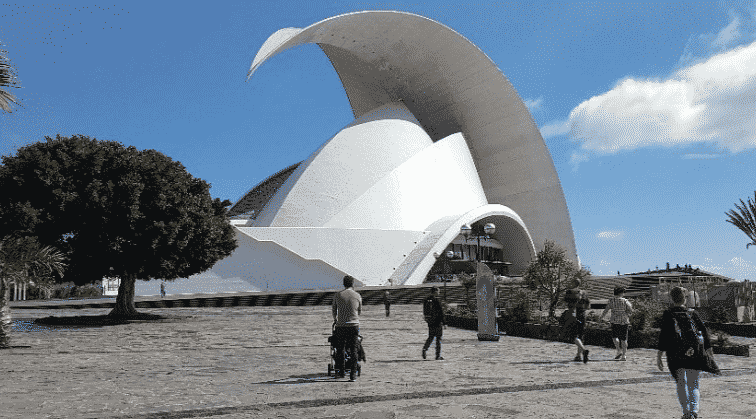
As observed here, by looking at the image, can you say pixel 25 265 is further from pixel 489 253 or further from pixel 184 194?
pixel 489 253

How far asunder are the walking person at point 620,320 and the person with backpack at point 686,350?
197 inches

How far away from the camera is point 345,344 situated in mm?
7984

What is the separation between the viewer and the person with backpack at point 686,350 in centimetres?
508

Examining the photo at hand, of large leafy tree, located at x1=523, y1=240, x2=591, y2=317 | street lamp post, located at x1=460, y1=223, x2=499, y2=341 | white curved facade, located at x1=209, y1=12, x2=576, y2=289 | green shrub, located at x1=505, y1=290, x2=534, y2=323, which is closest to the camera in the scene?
street lamp post, located at x1=460, y1=223, x2=499, y2=341

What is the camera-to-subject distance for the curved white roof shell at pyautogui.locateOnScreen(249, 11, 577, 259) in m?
43.8

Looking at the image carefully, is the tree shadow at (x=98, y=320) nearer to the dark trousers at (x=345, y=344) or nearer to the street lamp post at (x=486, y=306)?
the street lamp post at (x=486, y=306)

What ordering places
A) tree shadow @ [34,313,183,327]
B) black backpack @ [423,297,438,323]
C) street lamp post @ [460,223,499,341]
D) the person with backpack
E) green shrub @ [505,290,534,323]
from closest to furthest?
the person with backpack
black backpack @ [423,297,438,323]
street lamp post @ [460,223,499,341]
green shrub @ [505,290,534,323]
tree shadow @ [34,313,183,327]

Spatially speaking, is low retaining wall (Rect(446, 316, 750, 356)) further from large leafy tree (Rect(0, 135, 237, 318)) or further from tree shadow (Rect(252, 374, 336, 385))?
large leafy tree (Rect(0, 135, 237, 318))

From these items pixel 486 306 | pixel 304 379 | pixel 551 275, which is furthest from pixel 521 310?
pixel 304 379

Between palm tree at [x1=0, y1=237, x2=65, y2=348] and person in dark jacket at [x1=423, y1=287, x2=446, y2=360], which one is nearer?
person in dark jacket at [x1=423, y1=287, x2=446, y2=360]

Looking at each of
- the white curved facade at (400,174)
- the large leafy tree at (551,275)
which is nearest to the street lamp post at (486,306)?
the large leafy tree at (551,275)

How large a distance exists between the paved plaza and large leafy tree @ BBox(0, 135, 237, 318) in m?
5.10

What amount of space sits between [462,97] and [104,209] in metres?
33.0

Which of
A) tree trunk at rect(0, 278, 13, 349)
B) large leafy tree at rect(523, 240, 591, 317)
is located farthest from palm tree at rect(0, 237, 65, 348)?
large leafy tree at rect(523, 240, 591, 317)
